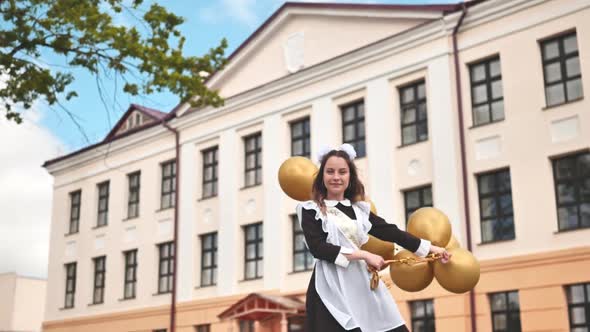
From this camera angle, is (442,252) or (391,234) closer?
(391,234)

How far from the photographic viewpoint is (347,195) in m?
5.41

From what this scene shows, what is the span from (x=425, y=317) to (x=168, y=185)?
10.9 meters

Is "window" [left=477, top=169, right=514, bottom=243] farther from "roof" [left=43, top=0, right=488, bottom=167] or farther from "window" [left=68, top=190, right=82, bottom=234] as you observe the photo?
"window" [left=68, top=190, right=82, bottom=234]

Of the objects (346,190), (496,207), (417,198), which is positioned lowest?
(346,190)

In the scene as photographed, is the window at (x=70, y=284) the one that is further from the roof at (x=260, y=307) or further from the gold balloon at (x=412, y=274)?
the gold balloon at (x=412, y=274)

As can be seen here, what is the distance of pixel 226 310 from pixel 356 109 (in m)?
6.31

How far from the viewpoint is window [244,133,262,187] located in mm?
23922

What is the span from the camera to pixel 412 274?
6129 millimetres

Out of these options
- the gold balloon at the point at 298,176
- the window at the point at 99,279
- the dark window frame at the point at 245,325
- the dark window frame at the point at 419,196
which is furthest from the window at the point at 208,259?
the gold balloon at the point at 298,176

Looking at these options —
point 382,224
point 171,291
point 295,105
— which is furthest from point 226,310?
point 382,224

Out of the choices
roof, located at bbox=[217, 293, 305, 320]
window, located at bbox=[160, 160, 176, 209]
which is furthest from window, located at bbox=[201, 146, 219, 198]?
roof, located at bbox=[217, 293, 305, 320]

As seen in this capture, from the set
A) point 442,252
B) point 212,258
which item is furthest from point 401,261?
point 212,258

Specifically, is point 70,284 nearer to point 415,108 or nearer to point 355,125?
point 355,125

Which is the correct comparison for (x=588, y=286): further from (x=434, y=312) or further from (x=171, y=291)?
(x=171, y=291)
